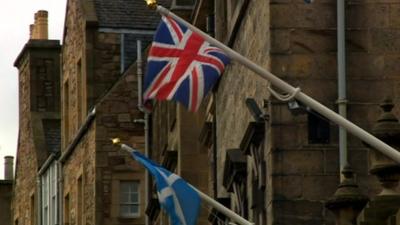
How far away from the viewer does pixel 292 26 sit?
113 ft

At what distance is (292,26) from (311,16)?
0.34 metres

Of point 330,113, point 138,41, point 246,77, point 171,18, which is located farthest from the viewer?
point 138,41

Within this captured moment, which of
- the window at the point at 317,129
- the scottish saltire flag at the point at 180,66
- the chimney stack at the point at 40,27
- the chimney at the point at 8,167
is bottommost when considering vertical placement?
the window at the point at 317,129

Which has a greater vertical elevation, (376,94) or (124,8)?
(124,8)

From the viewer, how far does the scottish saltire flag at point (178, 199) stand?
32.1 m

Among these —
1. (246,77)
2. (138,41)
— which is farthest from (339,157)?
(138,41)

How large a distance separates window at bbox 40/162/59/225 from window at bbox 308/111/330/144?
3434 cm

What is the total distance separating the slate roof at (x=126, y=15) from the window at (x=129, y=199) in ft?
13.9

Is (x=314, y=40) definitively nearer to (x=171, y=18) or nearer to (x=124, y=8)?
(x=171, y=18)

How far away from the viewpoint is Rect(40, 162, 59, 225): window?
69.1 m

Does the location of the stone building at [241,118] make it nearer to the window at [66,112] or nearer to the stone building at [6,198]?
the window at [66,112]

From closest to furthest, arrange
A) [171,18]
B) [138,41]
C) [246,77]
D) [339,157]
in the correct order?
1. [171,18]
2. [339,157]
3. [246,77]
4. [138,41]

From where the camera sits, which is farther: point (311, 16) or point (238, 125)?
point (238, 125)

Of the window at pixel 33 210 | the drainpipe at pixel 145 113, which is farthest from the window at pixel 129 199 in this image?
the window at pixel 33 210
